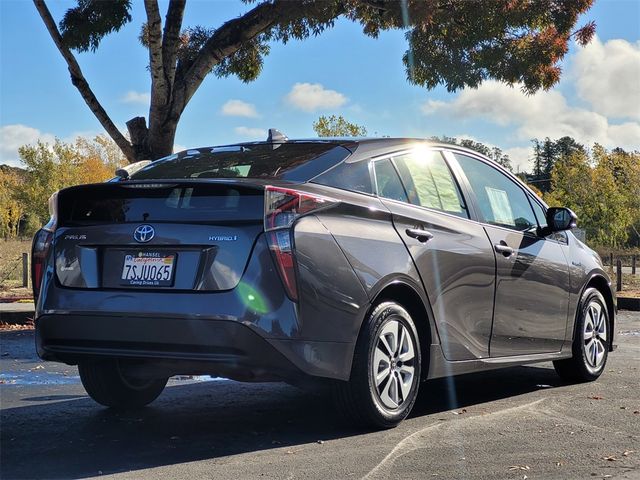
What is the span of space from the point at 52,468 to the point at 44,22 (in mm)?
11060

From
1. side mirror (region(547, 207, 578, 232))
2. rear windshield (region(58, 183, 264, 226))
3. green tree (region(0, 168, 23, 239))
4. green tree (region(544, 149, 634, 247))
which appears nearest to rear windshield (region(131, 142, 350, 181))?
rear windshield (region(58, 183, 264, 226))

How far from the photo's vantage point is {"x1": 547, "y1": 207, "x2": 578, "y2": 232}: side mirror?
6617 millimetres

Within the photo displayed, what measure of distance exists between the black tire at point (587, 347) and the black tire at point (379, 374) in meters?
2.24

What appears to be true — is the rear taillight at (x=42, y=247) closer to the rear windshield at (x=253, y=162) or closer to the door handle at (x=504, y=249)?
the rear windshield at (x=253, y=162)

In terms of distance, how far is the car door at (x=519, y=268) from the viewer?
19.2 feet

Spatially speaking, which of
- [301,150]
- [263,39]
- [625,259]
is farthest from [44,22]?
[625,259]

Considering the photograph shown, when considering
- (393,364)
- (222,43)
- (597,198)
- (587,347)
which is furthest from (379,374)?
(597,198)

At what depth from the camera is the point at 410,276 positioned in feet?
16.3

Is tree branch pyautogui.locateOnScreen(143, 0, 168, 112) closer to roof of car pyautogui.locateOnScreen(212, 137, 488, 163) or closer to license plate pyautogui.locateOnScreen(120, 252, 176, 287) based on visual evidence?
roof of car pyautogui.locateOnScreen(212, 137, 488, 163)

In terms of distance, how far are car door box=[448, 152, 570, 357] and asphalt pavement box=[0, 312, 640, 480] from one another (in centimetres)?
46

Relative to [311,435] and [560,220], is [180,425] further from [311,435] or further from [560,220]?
[560,220]

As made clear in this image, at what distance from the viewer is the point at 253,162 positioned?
5.14 metres

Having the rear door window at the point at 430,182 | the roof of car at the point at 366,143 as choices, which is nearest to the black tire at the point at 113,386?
the roof of car at the point at 366,143

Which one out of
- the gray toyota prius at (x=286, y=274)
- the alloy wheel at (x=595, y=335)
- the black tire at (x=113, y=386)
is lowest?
the black tire at (x=113, y=386)
